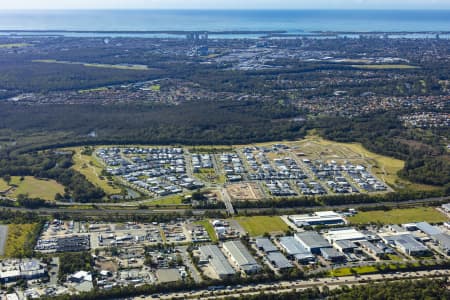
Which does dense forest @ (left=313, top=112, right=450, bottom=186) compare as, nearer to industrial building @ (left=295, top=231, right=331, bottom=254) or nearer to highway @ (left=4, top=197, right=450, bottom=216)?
highway @ (left=4, top=197, right=450, bottom=216)

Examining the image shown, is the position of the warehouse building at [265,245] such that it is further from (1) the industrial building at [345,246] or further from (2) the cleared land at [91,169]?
(2) the cleared land at [91,169]

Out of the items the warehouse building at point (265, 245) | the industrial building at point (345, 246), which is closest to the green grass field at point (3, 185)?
the warehouse building at point (265, 245)

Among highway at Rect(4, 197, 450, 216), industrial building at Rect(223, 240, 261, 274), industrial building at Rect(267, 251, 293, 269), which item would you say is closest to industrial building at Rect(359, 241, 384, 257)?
industrial building at Rect(267, 251, 293, 269)

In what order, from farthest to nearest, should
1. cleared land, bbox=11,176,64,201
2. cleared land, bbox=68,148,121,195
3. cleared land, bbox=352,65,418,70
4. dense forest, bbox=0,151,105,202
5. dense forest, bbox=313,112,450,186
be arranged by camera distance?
cleared land, bbox=352,65,418,70 → dense forest, bbox=313,112,450,186 → cleared land, bbox=68,148,121,195 → cleared land, bbox=11,176,64,201 → dense forest, bbox=0,151,105,202

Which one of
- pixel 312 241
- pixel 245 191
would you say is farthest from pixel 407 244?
pixel 245 191

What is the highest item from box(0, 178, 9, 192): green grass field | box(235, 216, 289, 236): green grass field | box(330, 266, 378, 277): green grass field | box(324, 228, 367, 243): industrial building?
box(324, 228, 367, 243): industrial building

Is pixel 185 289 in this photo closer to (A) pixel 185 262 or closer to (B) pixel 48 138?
(A) pixel 185 262

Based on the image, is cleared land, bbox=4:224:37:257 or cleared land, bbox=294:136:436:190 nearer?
cleared land, bbox=4:224:37:257
